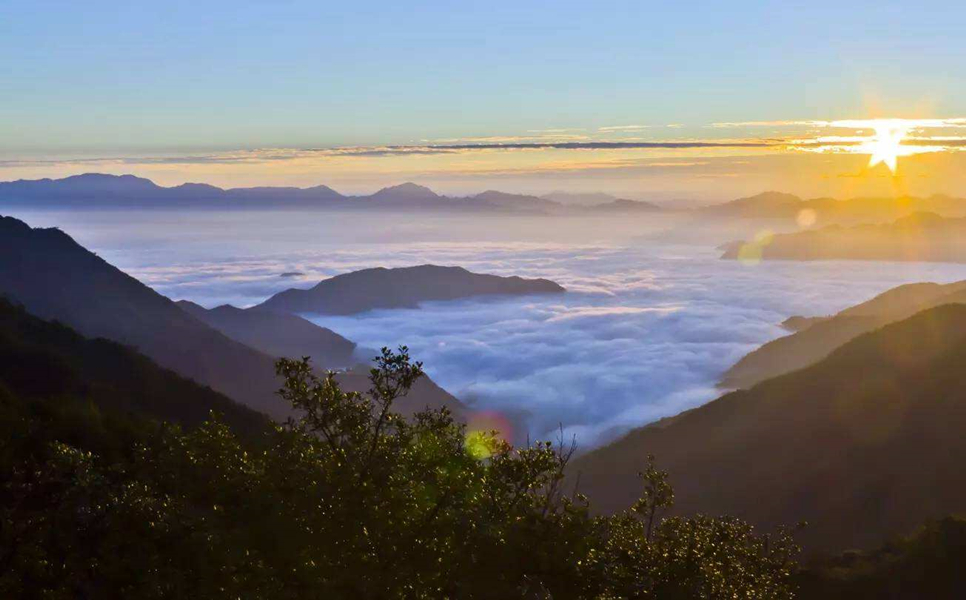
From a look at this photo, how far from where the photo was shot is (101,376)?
84.8 meters

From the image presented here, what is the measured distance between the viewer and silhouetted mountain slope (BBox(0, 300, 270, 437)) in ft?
229

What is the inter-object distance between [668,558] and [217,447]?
13.1m

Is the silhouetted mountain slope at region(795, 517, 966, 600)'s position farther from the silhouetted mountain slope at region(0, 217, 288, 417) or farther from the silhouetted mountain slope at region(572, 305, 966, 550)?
the silhouetted mountain slope at region(0, 217, 288, 417)

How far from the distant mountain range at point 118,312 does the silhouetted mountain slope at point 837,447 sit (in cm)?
6671

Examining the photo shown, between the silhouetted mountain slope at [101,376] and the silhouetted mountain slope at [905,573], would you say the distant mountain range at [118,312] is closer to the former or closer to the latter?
the silhouetted mountain slope at [101,376]

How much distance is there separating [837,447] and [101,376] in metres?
101

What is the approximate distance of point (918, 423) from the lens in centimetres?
12012

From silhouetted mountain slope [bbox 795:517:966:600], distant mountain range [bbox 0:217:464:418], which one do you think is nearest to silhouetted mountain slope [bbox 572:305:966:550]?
silhouetted mountain slope [bbox 795:517:966:600]

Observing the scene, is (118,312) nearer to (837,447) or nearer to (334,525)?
(837,447)

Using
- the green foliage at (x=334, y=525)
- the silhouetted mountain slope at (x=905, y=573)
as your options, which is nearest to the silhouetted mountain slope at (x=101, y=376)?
the silhouetted mountain slope at (x=905, y=573)

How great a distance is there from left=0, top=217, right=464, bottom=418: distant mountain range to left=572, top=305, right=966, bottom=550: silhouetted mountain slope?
219 ft

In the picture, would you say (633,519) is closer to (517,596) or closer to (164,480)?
(517,596)

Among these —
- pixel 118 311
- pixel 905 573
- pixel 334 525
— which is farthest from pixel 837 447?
pixel 118 311

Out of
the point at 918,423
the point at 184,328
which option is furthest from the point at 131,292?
the point at 918,423
